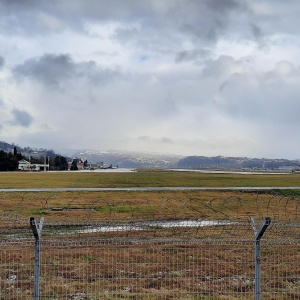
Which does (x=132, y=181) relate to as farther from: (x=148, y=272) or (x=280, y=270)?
(x=148, y=272)

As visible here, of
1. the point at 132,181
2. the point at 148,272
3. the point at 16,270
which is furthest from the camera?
the point at 132,181

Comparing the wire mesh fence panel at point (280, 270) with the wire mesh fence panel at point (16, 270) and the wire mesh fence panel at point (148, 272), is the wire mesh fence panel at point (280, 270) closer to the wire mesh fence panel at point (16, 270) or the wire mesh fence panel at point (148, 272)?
the wire mesh fence panel at point (148, 272)

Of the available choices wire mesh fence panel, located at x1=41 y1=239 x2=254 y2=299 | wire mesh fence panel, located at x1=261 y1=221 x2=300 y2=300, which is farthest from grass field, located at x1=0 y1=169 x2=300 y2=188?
wire mesh fence panel, located at x1=261 y1=221 x2=300 y2=300

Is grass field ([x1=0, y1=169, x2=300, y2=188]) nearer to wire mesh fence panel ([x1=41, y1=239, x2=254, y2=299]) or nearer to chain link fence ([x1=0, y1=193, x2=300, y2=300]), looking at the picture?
chain link fence ([x1=0, y1=193, x2=300, y2=300])

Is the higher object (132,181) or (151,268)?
(151,268)

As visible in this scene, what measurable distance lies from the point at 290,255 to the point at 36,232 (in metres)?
11.2

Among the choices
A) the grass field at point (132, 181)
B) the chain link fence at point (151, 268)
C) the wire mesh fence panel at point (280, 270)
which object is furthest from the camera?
the grass field at point (132, 181)

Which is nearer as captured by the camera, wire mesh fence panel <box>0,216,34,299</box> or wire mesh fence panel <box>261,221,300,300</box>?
wire mesh fence panel <box>0,216,34,299</box>

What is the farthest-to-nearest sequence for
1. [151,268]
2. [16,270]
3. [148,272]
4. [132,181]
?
[132,181] → [151,268] → [148,272] → [16,270]

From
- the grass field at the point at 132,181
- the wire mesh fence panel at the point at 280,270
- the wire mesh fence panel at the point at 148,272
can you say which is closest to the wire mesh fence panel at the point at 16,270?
the wire mesh fence panel at the point at 148,272

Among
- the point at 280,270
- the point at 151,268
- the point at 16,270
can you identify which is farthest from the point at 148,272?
the point at 280,270

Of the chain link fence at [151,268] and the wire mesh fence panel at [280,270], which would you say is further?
the wire mesh fence panel at [280,270]

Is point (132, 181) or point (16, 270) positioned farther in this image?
point (132, 181)

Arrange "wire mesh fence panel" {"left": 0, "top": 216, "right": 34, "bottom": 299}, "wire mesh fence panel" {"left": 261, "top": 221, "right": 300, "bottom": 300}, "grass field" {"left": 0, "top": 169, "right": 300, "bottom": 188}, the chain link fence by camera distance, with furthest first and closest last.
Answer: "grass field" {"left": 0, "top": 169, "right": 300, "bottom": 188}
"wire mesh fence panel" {"left": 261, "top": 221, "right": 300, "bottom": 300}
"wire mesh fence panel" {"left": 0, "top": 216, "right": 34, "bottom": 299}
the chain link fence
